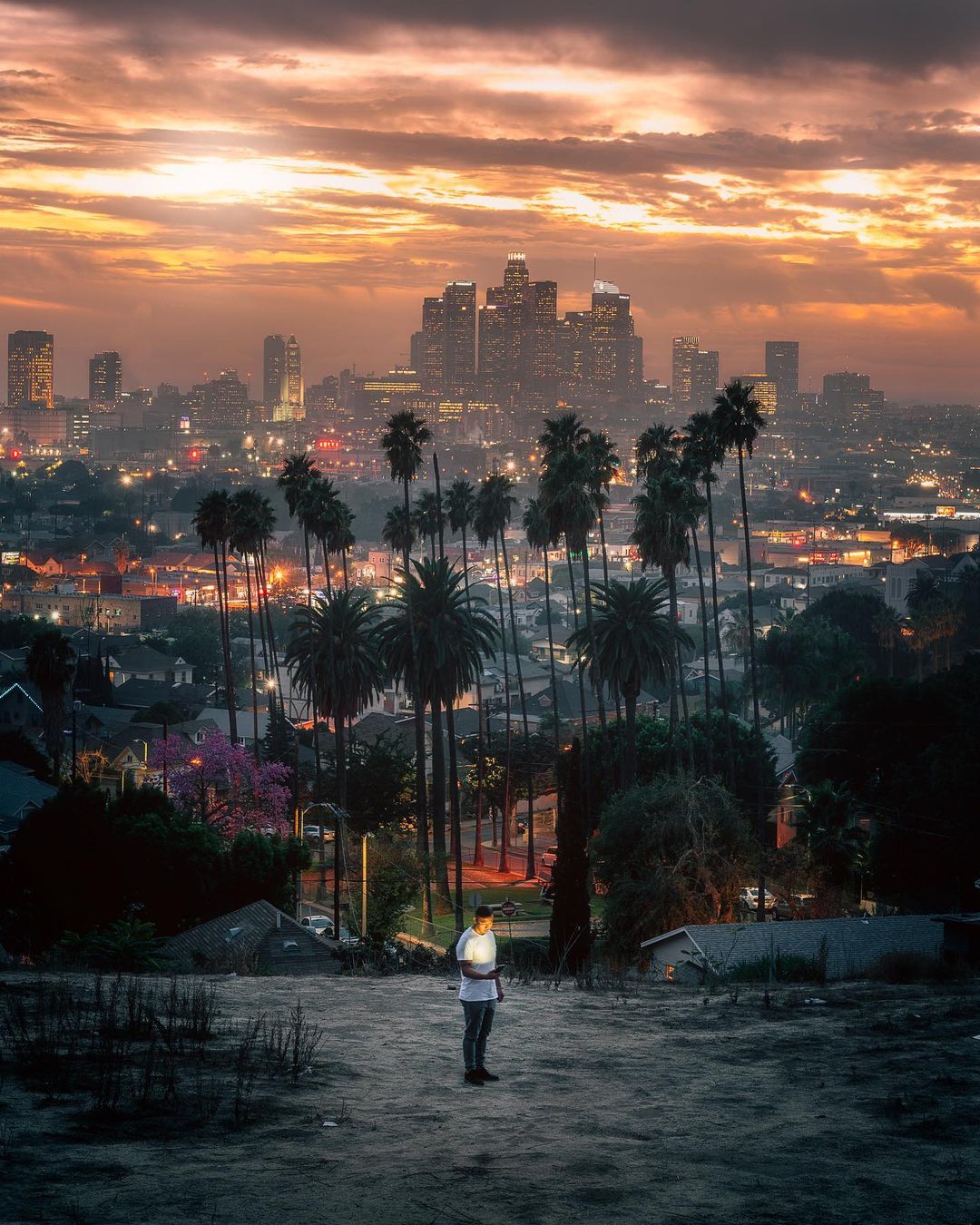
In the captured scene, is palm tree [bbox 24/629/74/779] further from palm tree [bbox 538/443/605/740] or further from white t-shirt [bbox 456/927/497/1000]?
white t-shirt [bbox 456/927/497/1000]

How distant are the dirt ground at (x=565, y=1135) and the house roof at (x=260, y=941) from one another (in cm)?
1361

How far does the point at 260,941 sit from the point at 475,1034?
1877cm

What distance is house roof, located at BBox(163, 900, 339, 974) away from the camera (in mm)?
28322

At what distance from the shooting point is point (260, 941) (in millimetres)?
29875

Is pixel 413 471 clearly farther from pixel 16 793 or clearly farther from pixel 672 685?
pixel 16 793

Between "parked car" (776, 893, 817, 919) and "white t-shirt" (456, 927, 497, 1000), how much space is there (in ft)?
90.6

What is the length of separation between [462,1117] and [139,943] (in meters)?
10.5

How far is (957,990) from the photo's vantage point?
657 inches

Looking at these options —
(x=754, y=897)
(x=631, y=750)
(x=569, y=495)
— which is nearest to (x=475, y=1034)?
(x=754, y=897)

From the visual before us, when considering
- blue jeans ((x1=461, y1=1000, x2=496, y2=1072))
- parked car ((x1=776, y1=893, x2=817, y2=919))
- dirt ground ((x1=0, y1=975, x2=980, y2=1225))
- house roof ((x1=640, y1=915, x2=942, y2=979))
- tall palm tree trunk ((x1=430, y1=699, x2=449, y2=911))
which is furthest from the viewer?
tall palm tree trunk ((x1=430, y1=699, x2=449, y2=911))

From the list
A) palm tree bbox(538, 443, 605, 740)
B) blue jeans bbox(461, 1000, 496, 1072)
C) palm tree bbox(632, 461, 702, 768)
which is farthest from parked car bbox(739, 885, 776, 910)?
blue jeans bbox(461, 1000, 496, 1072)

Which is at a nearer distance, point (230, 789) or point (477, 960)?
point (477, 960)

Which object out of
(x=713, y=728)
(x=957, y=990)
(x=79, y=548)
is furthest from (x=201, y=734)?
(x=79, y=548)

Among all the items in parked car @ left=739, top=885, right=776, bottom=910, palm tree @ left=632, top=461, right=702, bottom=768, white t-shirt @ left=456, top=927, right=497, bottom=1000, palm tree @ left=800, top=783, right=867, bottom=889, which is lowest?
parked car @ left=739, top=885, right=776, bottom=910
